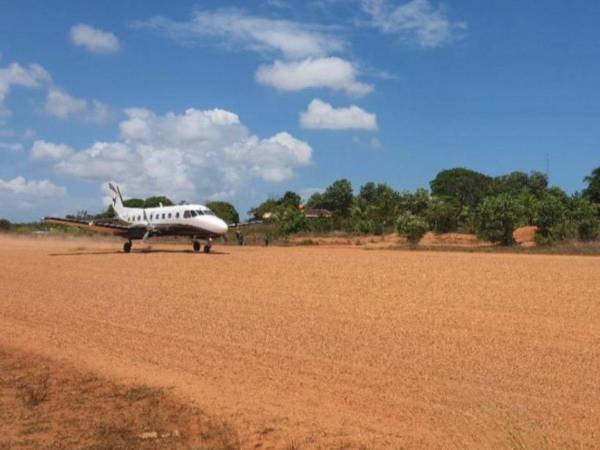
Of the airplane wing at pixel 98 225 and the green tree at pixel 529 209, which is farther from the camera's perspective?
the green tree at pixel 529 209

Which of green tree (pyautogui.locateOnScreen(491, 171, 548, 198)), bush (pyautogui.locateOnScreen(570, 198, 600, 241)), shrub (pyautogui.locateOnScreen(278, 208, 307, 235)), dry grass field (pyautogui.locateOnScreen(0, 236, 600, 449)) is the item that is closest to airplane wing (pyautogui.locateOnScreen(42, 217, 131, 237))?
dry grass field (pyautogui.locateOnScreen(0, 236, 600, 449))

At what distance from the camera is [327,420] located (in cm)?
689

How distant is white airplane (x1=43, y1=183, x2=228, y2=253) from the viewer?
34.0 m

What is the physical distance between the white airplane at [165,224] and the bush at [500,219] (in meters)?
17.7

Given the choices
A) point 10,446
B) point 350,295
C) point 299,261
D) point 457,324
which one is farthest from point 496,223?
point 10,446

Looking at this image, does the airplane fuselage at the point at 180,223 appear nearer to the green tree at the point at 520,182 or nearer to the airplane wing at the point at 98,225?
the airplane wing at the point at 98,225

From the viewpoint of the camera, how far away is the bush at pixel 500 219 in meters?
41.8

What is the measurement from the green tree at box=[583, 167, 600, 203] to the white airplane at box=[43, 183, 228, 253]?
2288 inches

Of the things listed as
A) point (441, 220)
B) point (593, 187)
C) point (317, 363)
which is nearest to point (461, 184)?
point (593, 187)

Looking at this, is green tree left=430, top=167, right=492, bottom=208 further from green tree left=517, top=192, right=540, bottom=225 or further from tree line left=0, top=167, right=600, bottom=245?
green tree left=517, top=192, right=540, bottom=225

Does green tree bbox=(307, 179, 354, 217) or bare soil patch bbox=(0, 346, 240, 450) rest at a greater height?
green tree bbox=(307, 179, 354, 217)

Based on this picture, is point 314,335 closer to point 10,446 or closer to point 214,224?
point 10,446

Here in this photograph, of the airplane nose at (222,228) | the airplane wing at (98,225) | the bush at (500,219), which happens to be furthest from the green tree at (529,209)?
the airplane wing at (98,225)

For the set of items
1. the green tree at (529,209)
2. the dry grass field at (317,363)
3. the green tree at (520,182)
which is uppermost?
the green tree at (520,182)
